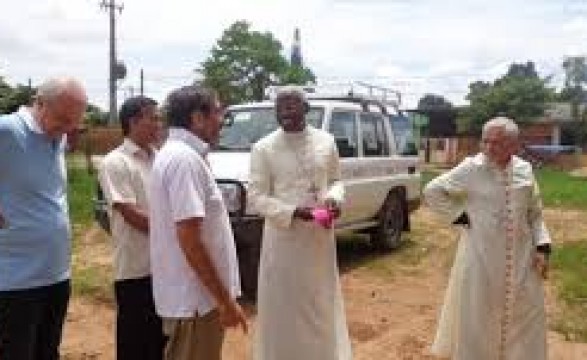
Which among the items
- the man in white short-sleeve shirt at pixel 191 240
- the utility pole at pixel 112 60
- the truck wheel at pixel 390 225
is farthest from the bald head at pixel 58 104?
the utility pole at pixel 112 60

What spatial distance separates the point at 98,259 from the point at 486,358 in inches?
227

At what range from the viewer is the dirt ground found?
673cm

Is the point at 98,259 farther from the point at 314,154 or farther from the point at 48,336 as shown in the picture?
the point at 48,336

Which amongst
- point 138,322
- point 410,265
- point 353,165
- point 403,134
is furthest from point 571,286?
point 138,322

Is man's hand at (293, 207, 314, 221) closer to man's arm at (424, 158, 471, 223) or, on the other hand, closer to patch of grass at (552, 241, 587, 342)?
man's arm at (424, 158, 471, 223)

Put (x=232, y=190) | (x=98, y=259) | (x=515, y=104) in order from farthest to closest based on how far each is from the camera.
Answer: (x=515, y=104), (x=98, y=259), (x=232, y=190)

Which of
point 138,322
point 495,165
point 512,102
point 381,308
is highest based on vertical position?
point 512,102

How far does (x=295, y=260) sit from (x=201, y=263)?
2.06 meters

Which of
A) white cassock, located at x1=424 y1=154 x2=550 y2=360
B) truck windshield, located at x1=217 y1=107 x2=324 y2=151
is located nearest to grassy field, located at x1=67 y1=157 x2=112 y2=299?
truck windshield, located at x1=217 y1=107 x2=324 y2=151

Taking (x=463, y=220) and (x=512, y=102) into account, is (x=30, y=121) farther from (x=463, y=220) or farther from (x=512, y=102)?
(x=512, y=102)

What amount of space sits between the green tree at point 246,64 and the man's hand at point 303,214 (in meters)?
→ 47.2

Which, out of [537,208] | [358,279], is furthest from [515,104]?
[537,208]

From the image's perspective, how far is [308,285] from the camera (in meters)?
5.65

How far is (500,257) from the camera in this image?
561cm
